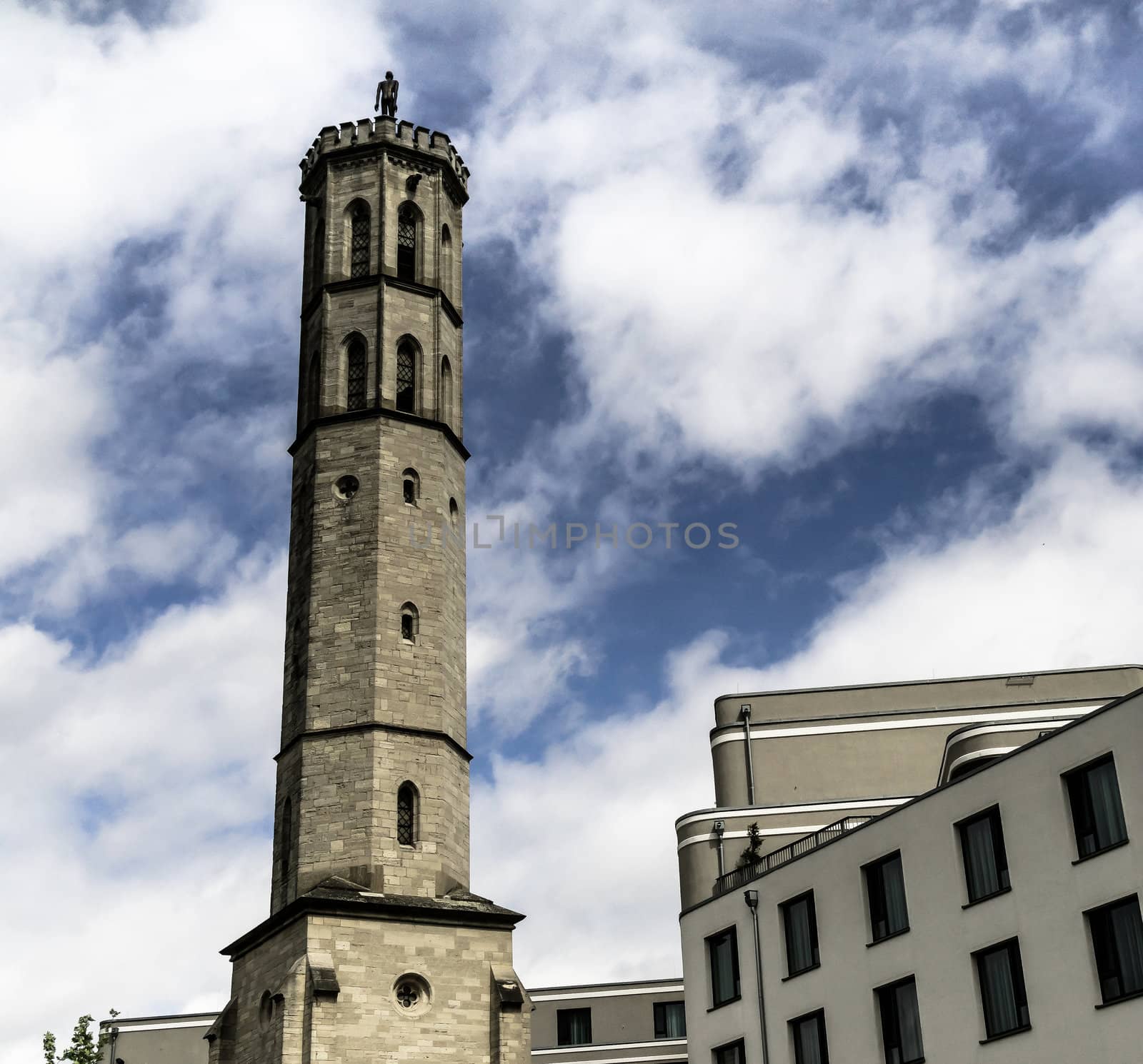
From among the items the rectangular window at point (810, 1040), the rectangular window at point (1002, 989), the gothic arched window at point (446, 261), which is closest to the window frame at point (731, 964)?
the rectangular window at point (810, 1040)

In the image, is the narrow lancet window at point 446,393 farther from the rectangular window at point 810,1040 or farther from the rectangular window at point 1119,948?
the rectangular window at point 1119,948

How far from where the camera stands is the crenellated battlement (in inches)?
1886

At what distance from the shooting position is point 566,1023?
6506 centimetres

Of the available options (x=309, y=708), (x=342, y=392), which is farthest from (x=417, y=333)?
(x=309, y=708)

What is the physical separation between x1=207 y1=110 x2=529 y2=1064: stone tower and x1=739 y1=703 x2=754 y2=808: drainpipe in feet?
Answer: 39.9

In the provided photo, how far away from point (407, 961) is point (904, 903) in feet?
39.2

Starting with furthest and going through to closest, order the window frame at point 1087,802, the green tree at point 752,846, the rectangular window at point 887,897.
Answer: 1. the green tree at point 752,846
2. the rectangular window at point 887,897
3. the window frame at point 1087,802

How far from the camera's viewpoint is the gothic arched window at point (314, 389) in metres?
44.5

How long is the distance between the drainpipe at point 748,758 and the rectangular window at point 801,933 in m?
12.5

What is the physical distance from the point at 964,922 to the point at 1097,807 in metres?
3.98

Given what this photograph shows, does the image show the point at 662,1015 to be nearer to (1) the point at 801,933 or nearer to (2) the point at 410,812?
(2) the point at 410,812

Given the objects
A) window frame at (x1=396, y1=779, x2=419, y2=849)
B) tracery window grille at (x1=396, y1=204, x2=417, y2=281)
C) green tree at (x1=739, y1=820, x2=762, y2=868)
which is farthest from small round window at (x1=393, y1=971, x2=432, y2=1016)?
tracery window grille at (x1=396, y1=204, x2=417, y2=281)

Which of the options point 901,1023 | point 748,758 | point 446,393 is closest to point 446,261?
point 446,393

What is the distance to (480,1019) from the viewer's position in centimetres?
3597
